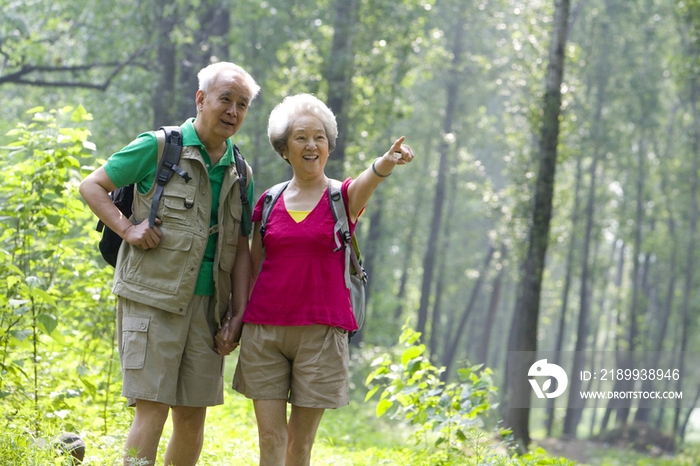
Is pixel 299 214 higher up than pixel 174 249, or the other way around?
pixel 299 214

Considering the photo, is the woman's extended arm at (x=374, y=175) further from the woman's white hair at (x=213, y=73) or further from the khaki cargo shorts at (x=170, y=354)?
the khaki cargo shorts at (x=170, y=354)

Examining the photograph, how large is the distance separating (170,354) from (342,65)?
1145 centimetres

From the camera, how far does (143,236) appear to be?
3090mm

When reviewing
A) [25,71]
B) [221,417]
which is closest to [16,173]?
[221,417]

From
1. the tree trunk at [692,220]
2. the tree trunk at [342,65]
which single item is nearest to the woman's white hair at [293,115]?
the tree trunk at [342,65]

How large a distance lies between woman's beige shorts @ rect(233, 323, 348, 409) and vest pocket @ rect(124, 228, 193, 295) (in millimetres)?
495

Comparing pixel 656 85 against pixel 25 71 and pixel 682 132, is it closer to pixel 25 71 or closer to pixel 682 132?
pixel 682 132

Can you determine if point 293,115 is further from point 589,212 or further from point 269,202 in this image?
point 589,212

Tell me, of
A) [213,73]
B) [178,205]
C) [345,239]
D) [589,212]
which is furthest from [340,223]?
[589,212]

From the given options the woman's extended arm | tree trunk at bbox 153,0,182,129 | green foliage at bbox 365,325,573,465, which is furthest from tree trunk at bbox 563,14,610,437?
the woman's extended arm

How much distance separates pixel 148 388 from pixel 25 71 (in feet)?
29.4

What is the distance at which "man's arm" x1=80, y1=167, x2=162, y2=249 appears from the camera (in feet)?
10.2

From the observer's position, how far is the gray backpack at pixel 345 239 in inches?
132

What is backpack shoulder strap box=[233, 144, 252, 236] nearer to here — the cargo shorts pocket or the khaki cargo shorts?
the khaki cargo shorts
